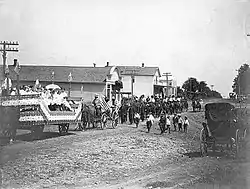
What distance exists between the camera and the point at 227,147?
1602 centimetres

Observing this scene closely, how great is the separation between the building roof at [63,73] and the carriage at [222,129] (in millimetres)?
30030

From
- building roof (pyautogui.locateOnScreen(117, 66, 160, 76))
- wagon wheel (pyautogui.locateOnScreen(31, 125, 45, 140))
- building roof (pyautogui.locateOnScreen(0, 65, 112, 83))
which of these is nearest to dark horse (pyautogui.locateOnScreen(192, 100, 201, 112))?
building roof (pyautogui.locateOnScreen(0, 65, 112, 83))

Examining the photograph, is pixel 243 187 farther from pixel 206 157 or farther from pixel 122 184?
pixel 206 157

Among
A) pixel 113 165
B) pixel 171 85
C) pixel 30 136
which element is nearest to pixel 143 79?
pixel 171 85

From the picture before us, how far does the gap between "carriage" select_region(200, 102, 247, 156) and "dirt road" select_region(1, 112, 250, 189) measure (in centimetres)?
48

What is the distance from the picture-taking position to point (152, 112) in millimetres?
30688

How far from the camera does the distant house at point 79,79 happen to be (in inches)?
1789

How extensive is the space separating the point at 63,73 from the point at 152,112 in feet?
66.9

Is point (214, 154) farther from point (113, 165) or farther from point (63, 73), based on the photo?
point (63, 73)

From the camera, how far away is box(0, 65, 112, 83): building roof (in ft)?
151

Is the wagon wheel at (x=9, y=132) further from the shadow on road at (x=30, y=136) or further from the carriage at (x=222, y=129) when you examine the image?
the carriage at (x=222, y=129)

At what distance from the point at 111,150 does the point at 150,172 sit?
3064 millimetres

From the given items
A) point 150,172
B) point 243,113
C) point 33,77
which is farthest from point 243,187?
point 33,77

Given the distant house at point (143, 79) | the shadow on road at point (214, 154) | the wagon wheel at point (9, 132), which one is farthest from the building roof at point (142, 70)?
the shadow on road at point (214, 154)
